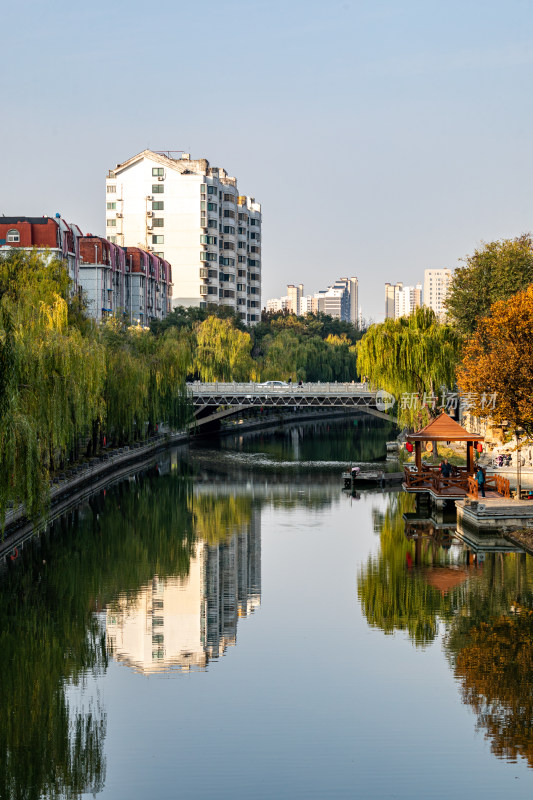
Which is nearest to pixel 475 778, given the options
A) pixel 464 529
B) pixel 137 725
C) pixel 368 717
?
pixel 368 717

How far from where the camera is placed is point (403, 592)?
2561 cm

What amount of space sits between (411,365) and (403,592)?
2888 cm

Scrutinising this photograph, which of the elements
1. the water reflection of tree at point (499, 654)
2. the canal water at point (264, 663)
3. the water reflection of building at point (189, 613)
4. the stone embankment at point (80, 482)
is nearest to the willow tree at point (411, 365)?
the stone embankment at point (80, 482)

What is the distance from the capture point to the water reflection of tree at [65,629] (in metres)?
15.0

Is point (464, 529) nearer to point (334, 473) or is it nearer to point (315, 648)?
point (315, 648)

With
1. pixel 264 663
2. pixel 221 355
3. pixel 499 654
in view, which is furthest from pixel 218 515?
pixel 221 355

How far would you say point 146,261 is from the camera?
96375 millimetres

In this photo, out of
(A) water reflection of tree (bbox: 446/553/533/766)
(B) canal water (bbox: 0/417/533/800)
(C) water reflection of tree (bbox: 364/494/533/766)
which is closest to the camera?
(B) canal water (bbox: 0/417/533/800)

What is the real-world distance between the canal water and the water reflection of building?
0.08m

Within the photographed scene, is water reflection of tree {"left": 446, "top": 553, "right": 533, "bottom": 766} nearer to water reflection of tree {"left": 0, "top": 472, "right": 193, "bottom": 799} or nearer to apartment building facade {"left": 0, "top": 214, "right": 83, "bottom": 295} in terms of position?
water reflection of tree {"left": 0, "top": 472, "right": 193, "bottom": 799}

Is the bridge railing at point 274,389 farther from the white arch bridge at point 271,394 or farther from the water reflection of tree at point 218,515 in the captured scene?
the water reflection of tree at point 218,515

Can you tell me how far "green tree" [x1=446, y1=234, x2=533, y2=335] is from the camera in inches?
2355


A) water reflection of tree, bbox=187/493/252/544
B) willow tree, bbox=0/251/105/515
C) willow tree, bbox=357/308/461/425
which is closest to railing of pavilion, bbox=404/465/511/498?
water reflection of tree, bbox=187/493/252/544

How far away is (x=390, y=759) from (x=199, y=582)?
42.5 feet
